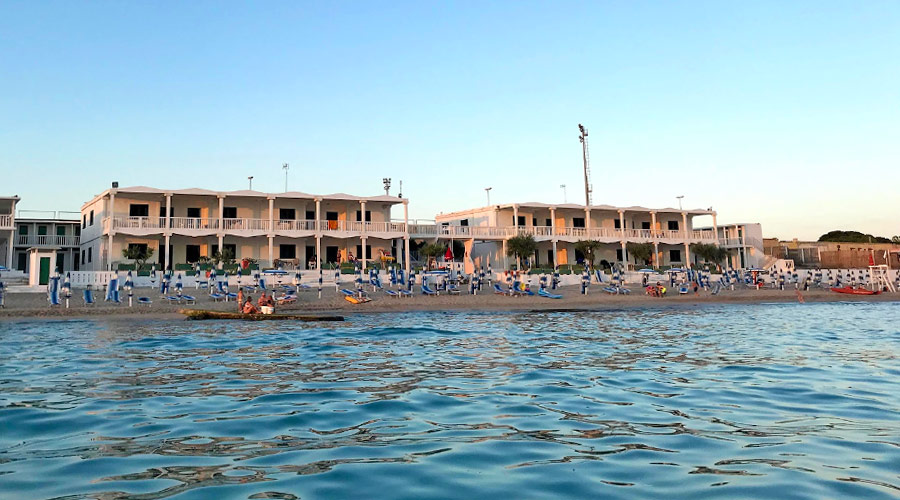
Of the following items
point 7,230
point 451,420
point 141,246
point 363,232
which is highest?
point 7,230

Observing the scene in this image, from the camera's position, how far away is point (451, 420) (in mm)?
5344

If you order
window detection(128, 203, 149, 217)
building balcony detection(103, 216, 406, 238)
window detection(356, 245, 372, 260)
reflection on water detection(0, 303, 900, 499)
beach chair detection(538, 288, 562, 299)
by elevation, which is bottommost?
reflection on water detection(0, 303, 900, 499)

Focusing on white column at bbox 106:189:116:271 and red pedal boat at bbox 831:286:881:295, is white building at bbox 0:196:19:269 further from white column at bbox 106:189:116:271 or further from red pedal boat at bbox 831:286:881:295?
red pedal boat at bbox 831:286:881:295

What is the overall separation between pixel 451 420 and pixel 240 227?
3055cm

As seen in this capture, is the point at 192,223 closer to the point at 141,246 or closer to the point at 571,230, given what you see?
the point at 141,246

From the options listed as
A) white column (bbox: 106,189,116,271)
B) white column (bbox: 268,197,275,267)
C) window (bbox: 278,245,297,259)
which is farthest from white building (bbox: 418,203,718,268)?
white column (bbox: 106,189,116,271)

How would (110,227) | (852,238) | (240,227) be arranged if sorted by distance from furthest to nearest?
(852,238) → (240,227) → (110,227)

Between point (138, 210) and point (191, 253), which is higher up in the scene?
point (138, 210)

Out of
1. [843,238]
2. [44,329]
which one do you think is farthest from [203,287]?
[843,238]

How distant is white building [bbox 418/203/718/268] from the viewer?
40.0 meters

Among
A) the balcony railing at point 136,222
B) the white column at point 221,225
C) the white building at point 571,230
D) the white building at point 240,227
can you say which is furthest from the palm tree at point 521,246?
the balcony railing at point 136,222

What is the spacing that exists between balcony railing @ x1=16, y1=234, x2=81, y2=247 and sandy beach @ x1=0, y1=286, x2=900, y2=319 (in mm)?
17666

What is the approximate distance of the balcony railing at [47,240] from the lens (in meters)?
38.2

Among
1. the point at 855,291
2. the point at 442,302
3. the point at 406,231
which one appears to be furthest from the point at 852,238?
the point at 442,302
